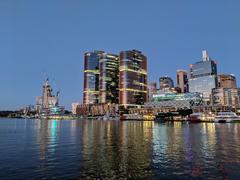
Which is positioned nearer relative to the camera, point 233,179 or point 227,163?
point 233,179

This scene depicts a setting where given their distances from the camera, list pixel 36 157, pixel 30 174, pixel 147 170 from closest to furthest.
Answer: pixel 30 174 → pixel 147 170 → pixel 36 157

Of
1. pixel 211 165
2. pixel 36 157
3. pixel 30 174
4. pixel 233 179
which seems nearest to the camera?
pixel 233 179

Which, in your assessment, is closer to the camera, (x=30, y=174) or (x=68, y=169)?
(x=30, y=174)

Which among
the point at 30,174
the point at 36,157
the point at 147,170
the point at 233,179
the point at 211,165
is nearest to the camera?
the point at 233,179

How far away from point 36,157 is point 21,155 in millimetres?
4281

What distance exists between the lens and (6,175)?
3177cm

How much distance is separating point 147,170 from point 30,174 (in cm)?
1630

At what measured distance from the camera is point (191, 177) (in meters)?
31.1

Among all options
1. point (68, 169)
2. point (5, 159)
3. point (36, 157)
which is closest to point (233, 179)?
point (68, 169)

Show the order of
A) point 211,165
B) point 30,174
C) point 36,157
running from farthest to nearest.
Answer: point 36,157, point 211,165, point 30,174

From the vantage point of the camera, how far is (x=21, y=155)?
46.6m

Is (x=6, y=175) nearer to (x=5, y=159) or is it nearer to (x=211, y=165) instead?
(x=5, y=159)

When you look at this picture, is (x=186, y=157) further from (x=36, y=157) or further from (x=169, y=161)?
(x=36, y=157)

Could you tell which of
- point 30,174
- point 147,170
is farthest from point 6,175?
point 147,170
